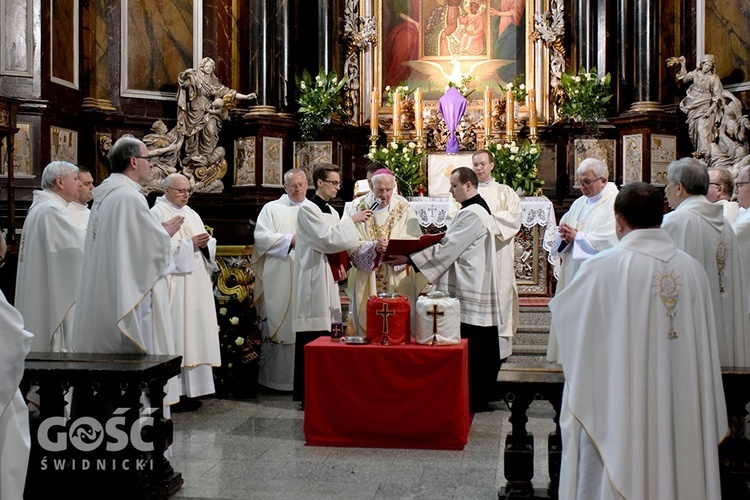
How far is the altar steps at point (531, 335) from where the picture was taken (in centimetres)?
807

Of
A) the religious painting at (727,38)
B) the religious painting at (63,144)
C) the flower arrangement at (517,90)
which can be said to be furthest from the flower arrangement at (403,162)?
the religious painting at (727,38)

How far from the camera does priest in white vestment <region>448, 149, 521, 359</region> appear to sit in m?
7.47

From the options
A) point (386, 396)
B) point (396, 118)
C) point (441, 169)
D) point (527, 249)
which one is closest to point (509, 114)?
point (441, 169)

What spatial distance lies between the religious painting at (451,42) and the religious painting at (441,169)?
46.4 inches

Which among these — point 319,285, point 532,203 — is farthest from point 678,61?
point 319,285

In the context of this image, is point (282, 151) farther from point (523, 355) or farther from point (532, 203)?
point (523, 355)

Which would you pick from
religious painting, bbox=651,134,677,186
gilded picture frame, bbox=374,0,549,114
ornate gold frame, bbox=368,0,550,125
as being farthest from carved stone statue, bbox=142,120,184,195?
religious painting, bbox=651,134,677,186

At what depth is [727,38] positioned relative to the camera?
1007 centimetres

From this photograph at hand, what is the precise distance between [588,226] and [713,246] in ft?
6.91

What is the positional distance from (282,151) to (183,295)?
3660 mm

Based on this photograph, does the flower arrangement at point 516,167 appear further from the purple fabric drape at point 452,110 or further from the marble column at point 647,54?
the marble column at point 647,54

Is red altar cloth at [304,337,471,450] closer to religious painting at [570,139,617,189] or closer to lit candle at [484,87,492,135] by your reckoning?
lit candle at [484,87,492,135]

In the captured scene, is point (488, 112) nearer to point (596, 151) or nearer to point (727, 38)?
point (596, 151)

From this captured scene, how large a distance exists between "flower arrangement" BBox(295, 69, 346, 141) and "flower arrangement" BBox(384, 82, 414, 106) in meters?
0.62
